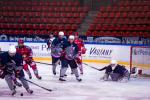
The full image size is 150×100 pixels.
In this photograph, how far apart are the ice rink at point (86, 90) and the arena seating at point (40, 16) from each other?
9402 mm

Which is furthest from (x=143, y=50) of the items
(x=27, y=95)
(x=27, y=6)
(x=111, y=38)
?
(x=27, y=6)

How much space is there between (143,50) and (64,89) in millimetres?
6219

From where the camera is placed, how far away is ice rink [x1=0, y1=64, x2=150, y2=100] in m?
9.68

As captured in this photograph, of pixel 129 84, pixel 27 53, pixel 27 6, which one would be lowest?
pixel 129 84

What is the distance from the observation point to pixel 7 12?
24250 mm

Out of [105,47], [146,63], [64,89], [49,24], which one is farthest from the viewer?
[49,24]

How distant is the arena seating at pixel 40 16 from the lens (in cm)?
2258

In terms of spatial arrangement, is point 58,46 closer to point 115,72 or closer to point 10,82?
point 115,72

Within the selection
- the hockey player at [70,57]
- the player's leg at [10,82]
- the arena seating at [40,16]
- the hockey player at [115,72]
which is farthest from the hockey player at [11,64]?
the arena seating at [40,16]

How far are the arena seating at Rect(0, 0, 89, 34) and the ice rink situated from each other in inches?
370

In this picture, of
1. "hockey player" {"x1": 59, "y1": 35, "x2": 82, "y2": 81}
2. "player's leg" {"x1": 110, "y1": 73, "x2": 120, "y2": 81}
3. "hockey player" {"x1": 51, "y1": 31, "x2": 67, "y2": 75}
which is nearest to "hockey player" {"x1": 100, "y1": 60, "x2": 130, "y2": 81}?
"player's leg" {"x1": 110, "y1": 73, "x2": 120, "y2": 81}

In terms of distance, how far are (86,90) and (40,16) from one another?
Answer: 13.7m

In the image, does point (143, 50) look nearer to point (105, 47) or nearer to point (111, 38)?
point (105, 47)

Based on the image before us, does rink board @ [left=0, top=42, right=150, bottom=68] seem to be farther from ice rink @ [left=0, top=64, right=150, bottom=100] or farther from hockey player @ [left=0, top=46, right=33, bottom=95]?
hockey player @ [left=0, top=46, right=33, bottom=95]
